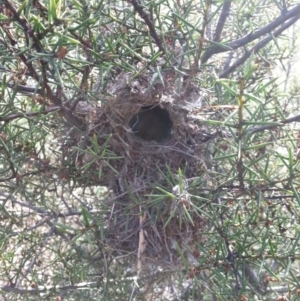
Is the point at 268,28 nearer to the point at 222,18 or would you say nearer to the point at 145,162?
the point at 222,18

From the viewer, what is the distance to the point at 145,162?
1195mm

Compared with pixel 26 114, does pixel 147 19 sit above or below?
above

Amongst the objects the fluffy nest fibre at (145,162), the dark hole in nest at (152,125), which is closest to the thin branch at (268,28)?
the fluffy nest fibre at (145,162)

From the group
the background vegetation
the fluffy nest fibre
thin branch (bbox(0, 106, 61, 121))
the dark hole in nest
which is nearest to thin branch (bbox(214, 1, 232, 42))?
the background vegetation

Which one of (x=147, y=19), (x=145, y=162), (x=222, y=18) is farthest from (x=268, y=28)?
(x=145, y=162)

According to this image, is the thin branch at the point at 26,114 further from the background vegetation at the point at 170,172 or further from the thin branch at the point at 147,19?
the thin branch at the point at 147,19

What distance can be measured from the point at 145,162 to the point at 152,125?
0.81 ft

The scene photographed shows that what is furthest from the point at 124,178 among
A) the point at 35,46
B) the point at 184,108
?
the point at 35,46

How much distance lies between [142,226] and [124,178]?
12 cm

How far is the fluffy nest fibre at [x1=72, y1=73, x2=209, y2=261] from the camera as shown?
1103 millimetres

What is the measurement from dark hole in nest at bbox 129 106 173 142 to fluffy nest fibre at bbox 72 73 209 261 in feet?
0.51

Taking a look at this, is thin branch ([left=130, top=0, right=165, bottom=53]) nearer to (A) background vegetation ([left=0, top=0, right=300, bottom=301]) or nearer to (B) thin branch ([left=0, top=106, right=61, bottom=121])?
(A) background vegetation ([left=0, top=0, right=300, bottom=301])

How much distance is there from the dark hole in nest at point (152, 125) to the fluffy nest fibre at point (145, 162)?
0.16 metres

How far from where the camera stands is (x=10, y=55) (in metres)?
0.88
